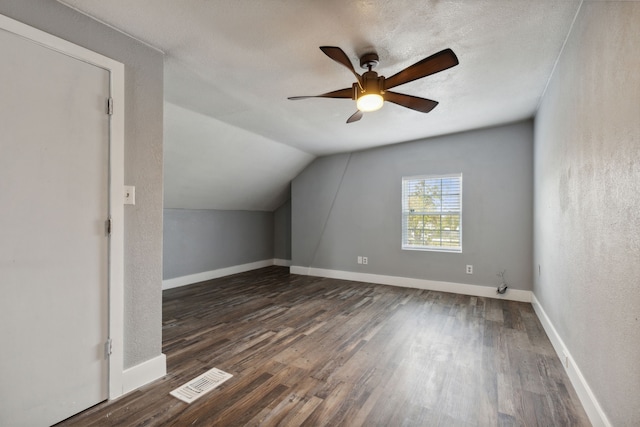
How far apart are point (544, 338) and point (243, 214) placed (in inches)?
212

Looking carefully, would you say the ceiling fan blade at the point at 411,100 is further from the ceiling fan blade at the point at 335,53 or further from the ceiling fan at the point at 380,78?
the ceiling fan blade at the point at 335,53

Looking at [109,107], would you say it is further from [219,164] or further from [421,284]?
[421,284]

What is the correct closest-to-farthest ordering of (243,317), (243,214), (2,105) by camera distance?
(2,105) < (243,317) < (243,214)

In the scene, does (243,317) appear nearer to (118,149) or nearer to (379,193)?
(118,149)

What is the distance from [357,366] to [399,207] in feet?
10.2

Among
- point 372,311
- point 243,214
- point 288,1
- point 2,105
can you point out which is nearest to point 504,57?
point 288,1

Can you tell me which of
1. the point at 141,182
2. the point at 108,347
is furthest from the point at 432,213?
the point at 108,347

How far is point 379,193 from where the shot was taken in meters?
5.14

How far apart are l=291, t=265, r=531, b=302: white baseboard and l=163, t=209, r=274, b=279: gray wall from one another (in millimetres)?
1272

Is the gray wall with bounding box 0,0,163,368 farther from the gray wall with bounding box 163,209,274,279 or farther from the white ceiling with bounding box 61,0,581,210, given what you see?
the gray wall with bounding box 163,209,274,279

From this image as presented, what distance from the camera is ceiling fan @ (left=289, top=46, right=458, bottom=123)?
1.94 meters

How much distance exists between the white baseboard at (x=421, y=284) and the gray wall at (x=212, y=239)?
127 centimetres

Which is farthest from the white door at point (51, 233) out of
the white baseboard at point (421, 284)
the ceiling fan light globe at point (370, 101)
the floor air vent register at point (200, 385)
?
the white baseboard at point (421, 284)

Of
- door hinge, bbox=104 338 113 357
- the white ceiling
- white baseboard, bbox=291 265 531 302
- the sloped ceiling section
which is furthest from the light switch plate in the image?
white baseboard, bbox=291 265 531 302
